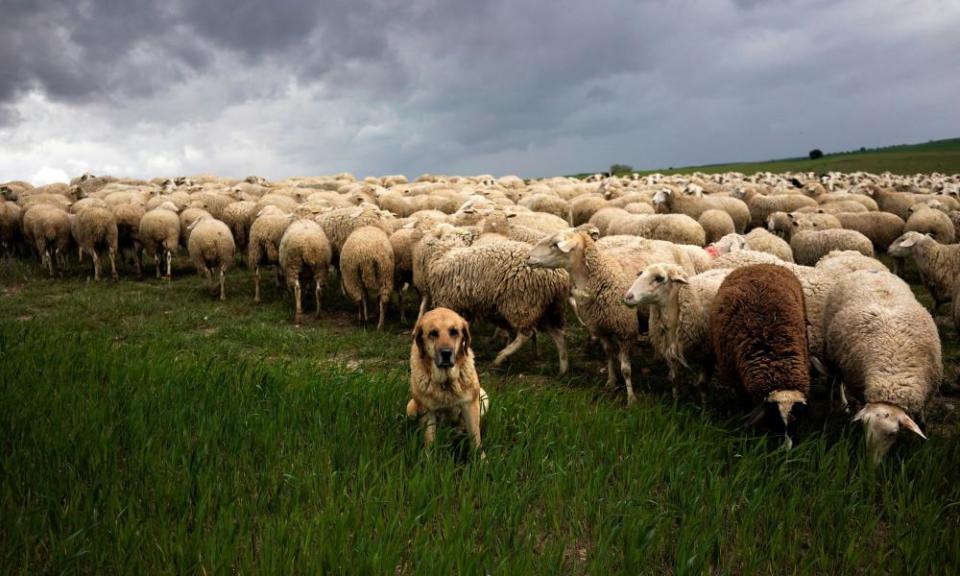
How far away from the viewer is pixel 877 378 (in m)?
4.68

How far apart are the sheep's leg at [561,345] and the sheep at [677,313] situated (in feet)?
4.39

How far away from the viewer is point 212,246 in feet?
38.5

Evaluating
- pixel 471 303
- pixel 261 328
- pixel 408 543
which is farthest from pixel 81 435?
pixel 261 328

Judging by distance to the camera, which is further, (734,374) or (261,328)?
(261,328)

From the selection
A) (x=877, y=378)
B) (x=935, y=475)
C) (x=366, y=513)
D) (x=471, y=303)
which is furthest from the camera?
(x=471, y=303)

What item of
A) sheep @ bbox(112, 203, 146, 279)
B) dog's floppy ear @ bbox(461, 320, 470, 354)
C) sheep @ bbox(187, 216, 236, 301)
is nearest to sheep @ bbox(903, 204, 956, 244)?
dog's floppy ear @ bbox(461, 320, 470, 354)

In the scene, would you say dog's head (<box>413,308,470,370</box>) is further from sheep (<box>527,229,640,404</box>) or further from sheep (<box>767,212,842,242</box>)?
sheep (<box>767,212,842,242</box>)

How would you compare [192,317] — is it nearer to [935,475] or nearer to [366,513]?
[366,513]

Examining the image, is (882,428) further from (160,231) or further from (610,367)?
(160,231)

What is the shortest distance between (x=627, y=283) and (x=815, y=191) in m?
19.5

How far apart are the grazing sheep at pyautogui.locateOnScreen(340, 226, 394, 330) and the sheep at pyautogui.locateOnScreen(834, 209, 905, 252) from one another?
Answer: 12.5 metres

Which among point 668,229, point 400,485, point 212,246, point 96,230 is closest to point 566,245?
point 400,485

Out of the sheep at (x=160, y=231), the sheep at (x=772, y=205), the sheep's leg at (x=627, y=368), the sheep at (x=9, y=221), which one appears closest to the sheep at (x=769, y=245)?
the sheep's leg at (x=627, y=368)

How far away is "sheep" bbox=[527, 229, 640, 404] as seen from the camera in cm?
669
